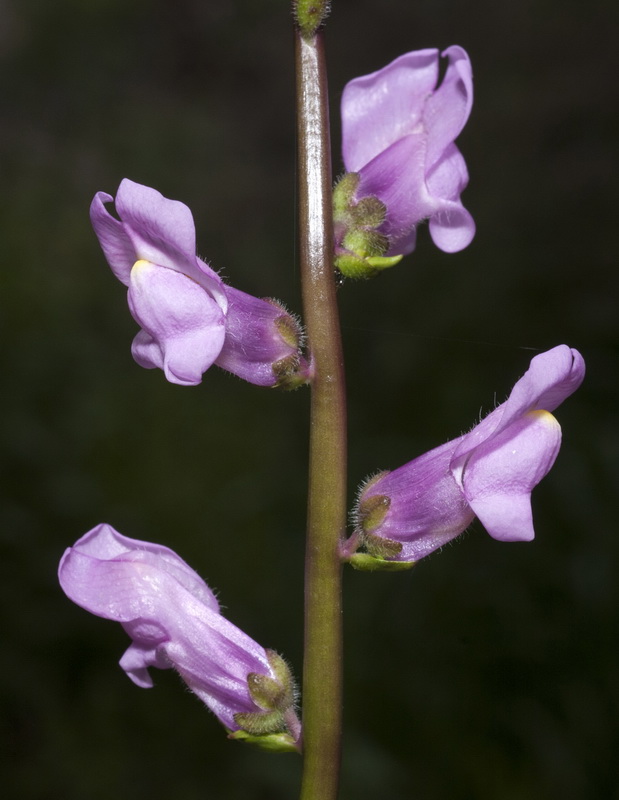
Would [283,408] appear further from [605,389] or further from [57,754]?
[57,754]

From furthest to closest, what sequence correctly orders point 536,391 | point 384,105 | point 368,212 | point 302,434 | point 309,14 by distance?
point 302,434 → point 384,105 → point 368,212 → point 309,14 → point 536,391

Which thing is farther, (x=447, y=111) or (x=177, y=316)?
(x=447, y=111)

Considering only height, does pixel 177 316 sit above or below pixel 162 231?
below

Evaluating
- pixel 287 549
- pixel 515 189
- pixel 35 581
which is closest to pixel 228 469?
pixel 287 549

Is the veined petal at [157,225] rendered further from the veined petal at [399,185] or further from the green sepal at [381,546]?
the green sepal at [381,546]

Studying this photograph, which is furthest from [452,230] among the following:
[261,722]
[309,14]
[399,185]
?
[261,722]

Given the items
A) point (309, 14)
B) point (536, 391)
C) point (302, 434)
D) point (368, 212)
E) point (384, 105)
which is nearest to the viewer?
point (536, 391)

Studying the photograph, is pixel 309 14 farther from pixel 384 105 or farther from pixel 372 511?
pixel 372 511

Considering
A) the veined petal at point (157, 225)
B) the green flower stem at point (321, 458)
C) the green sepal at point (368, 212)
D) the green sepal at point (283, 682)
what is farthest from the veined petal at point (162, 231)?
the green sepal at point (283, 682)

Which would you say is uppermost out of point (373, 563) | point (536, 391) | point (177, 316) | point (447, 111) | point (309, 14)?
point (309, 14)
